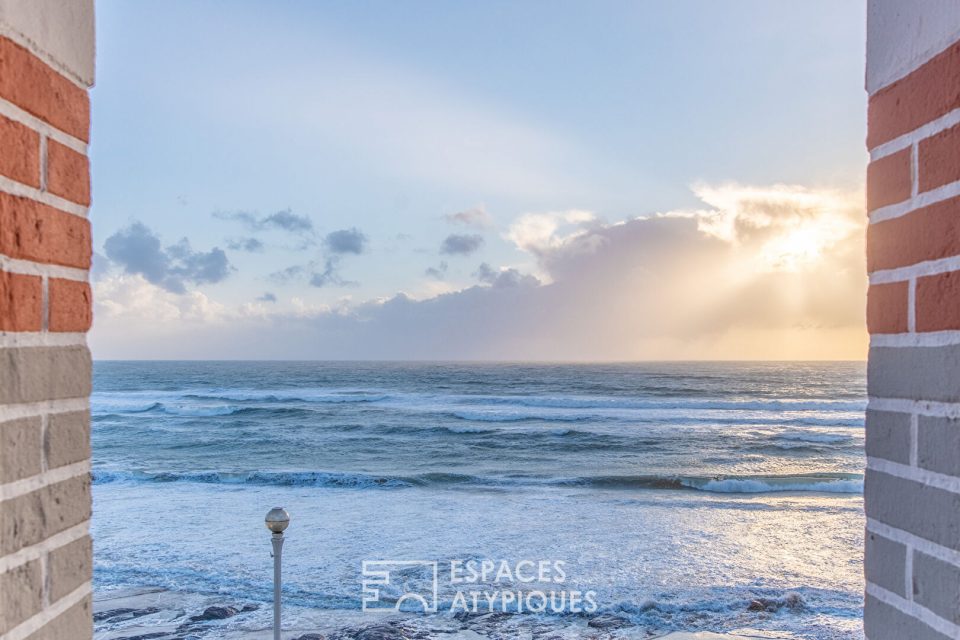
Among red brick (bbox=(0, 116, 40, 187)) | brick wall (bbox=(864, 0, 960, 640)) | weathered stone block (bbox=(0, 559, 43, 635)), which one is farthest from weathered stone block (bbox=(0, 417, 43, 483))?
brick wall (bbox=(864, 0, 960, 640))

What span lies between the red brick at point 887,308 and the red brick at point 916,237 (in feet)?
0.10

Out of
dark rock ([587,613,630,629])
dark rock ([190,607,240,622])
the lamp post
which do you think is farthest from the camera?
dark rock ([190,607,240,622])

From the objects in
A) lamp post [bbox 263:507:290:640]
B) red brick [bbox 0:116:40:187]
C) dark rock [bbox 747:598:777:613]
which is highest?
red brick [bbox 0:116:40:187]

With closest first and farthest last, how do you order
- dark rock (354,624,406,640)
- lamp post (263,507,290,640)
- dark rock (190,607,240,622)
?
lamp post (263,507,290,640)
dark rock (354,624,406,640)
dark rock (190,607,240,622)

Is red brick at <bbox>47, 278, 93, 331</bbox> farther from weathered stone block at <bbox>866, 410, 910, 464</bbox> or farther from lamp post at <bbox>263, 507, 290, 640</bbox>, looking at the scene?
lamp post at <bbox>263, 507, 290, 640</bbox>

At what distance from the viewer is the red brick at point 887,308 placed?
36.8 inches

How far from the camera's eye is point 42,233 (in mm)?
896

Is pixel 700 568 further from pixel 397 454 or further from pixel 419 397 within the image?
pixel 419 397

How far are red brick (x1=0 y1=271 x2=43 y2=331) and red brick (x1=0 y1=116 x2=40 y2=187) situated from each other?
5.0 inches

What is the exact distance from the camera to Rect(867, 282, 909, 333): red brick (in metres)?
0.94

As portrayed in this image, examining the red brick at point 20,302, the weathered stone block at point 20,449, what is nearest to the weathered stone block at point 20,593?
the weathered stone block at point 20,449

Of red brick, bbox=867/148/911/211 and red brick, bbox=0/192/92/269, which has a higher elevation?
red brick, bbox=867/148/911/211

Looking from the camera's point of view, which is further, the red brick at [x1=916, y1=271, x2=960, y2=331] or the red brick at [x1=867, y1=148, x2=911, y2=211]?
the red brick at [x1=867, y1=148, x2=911, y2=211]

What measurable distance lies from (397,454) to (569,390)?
2385 cm
